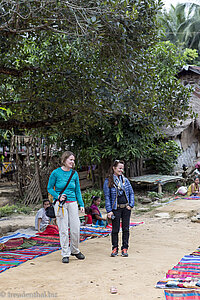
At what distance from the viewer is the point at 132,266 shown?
467 centimetres

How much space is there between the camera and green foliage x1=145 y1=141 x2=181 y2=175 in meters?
15.2

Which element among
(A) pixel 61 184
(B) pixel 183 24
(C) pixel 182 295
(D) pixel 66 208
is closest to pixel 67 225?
(D) pixel 66 208

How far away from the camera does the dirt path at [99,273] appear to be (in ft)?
11.8

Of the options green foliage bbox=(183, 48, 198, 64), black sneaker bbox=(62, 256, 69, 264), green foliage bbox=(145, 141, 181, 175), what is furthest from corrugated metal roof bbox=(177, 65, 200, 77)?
black sneaker bbox=(62, 256, 69, 264)

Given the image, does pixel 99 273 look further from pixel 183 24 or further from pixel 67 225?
pixel 183 24

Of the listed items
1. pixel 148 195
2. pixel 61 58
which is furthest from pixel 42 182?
pixel 61 58

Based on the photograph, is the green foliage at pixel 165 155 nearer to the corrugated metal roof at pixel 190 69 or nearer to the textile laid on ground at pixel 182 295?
the corrugated metal roof at pixel 190 69

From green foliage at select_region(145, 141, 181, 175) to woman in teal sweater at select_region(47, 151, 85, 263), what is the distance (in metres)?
10.3

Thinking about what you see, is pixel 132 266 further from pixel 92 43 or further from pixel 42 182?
pixel 42 182

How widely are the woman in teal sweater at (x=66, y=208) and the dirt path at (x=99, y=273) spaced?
0.75ft

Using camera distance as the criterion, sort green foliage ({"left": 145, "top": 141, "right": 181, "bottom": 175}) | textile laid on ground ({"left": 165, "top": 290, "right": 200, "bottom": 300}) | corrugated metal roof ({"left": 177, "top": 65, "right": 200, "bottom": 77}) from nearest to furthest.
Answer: textile laid on ground ({"left": 165, "top": 290, "right": 200, "bottom": 300}) < green foliage ({"left": 145, "top": 141, "right": 181, "bottom": 175}) < corrugated metal roof ({"left": 177, "top": 65, "right": 200, "bottom": 77})

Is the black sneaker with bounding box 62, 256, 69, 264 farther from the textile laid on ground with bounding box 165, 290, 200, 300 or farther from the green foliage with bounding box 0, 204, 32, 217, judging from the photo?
the green foliage with bounding box 0, 204, 32, 217

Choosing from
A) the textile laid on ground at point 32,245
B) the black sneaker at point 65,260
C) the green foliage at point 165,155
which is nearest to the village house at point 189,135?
the green foliage at point 165,155

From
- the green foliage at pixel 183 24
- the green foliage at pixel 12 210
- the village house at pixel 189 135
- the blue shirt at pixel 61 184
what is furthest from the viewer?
the green foliage at pixel 183 24
